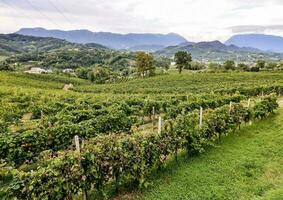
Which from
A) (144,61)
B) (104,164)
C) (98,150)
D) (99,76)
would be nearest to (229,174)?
(104,164)

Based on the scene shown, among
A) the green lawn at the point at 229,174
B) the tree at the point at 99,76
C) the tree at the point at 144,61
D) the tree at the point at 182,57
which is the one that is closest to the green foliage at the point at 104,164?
the green lawn at the point at 229,174

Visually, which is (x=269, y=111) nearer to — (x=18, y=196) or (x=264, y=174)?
(x=264, y=174)

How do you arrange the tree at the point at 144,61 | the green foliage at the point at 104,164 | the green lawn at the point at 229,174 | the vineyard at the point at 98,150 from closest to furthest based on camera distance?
the green foliage at the point at 104,164 < the vineyard at the point at 98,150 < the green lawn at the point at 229,174 < the tree at the point at 144,61

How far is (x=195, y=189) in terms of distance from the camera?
13.8 meters

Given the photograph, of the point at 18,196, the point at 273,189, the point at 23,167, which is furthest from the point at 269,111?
the point at 18,196

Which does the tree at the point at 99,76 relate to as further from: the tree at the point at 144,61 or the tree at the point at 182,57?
the tree at the point at 182,57

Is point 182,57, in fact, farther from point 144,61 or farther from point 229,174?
point 229,174

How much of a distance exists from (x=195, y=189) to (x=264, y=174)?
155 inches

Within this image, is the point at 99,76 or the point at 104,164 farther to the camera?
the point at 99,76

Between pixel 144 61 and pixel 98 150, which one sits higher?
pixel 98 150

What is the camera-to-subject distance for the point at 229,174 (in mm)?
15383

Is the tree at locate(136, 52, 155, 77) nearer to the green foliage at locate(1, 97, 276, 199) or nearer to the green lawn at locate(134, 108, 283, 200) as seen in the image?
the green lawn at locate(134, 108, 283, 200)

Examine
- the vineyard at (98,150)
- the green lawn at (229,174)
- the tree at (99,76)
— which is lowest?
the tree at (99,76)

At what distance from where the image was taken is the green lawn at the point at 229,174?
13.4 m
